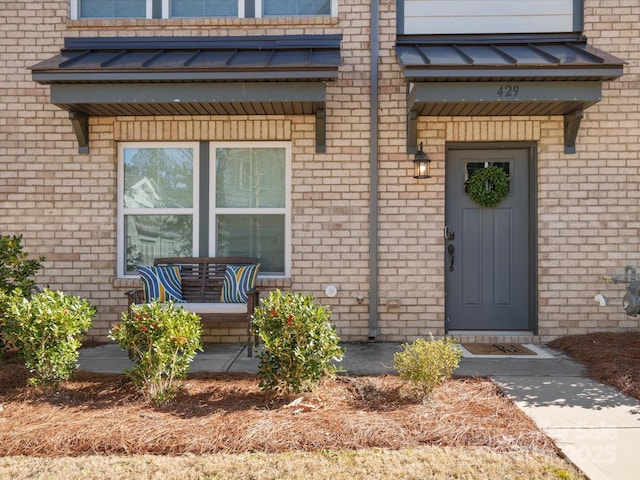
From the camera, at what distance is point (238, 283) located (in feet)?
17.5

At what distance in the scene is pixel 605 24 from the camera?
554 centimetres

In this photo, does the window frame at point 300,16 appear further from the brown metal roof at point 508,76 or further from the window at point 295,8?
the brown metal roof at point 508,76

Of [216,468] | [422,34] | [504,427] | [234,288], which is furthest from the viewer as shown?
[422,34]

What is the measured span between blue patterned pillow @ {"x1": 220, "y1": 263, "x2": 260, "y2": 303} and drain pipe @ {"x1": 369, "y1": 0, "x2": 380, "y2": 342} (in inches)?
55.7

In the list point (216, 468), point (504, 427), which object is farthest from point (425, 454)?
point (216, 468)

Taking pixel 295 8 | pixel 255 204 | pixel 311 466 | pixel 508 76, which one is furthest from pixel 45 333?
pixel 508 76

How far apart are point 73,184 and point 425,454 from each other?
516cm

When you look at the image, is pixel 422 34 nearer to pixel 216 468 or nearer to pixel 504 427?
pixel 504 427

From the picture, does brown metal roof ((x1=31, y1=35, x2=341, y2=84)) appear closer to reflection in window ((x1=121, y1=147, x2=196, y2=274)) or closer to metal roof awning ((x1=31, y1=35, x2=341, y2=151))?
metal roof awning ((x1=31, y1=35, x2=341, y2=151))

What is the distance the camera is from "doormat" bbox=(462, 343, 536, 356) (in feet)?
16.8

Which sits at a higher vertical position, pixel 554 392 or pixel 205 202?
pixel 205 202

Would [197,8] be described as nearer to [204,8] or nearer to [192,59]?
[204,8]

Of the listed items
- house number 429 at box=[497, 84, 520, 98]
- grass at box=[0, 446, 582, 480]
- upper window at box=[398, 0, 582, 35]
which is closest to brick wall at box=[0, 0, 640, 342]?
upper window at box=[398, 0, 582, 35]

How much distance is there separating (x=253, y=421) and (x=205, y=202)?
338cm
